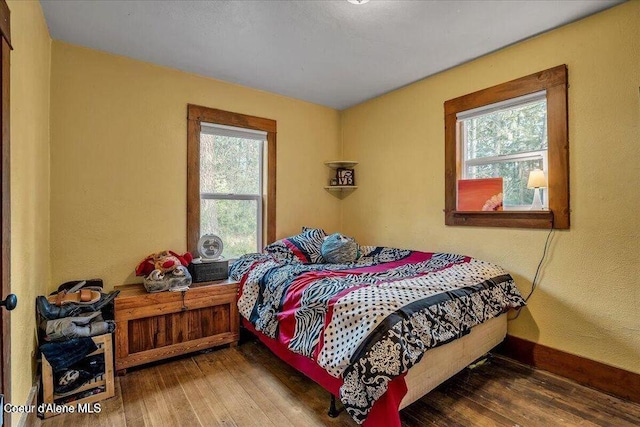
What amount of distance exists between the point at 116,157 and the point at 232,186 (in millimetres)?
1020

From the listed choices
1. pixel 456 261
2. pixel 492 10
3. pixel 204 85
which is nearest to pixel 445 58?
pixel 492 10

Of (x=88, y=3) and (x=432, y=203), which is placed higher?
(x=88, y=3)

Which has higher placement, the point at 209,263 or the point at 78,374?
the point at 209,263

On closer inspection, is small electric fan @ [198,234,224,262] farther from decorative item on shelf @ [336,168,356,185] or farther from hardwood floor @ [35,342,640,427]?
decorative item on shelf @ [336,168,356,185]

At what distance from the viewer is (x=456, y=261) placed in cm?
254

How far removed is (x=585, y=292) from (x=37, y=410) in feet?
11.3

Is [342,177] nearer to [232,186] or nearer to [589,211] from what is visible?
[232,186]

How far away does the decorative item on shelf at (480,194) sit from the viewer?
2.60 metres

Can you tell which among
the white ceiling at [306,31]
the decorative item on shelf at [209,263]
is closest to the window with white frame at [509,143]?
the white ceiling at [306,31]

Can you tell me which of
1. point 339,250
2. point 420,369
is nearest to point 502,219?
point 339,250

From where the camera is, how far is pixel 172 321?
2389 mm

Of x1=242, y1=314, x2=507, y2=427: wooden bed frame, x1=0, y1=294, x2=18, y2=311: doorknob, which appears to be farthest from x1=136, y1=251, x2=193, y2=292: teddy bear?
x1=0, y1=294, x2=18, y2=311: doorknob

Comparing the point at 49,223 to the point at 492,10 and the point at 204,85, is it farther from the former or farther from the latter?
the point at 492,10

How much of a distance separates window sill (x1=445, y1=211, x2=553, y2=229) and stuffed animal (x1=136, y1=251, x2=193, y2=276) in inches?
92.0
